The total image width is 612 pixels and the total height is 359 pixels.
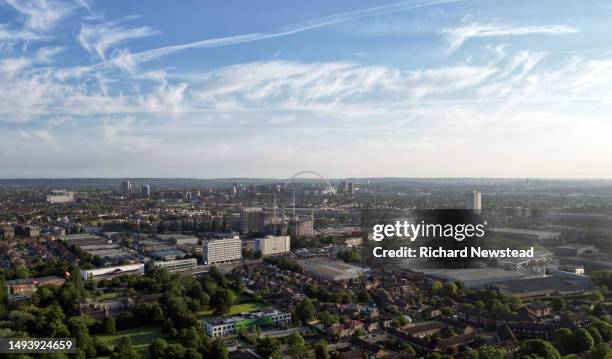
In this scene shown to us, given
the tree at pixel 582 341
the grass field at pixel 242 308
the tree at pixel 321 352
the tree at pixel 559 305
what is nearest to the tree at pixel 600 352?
the tree at pixel 582 341

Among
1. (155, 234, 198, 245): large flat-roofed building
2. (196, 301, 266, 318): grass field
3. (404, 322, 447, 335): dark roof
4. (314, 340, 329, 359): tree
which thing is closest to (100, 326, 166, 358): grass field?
(196, 301, 266, 318): grass field

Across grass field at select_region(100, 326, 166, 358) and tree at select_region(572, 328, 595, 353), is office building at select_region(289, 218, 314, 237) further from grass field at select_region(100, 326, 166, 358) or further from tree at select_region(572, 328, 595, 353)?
tree at select_region(572, 328, 595, 353)

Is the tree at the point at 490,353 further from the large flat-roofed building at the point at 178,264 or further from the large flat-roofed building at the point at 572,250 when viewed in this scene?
the large flat-roofed building at the point at 572,250

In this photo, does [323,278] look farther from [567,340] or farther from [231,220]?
[231,220]

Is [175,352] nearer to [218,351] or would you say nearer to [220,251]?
[218,351]

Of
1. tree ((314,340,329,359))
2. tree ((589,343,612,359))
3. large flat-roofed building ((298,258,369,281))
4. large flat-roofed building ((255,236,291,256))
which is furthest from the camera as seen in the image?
large flat-roofed building ((255,236,291,256))

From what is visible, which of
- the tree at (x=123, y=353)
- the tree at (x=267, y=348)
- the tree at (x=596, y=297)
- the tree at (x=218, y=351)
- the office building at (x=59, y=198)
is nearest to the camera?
the tree at (x=123, y=353)

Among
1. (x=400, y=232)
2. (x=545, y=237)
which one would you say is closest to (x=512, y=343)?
(x=400, y=232)
